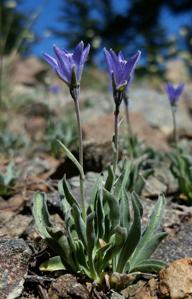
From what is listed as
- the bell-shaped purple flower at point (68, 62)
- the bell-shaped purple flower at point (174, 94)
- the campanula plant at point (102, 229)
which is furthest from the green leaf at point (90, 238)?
the bell-shaped purple flower at point (174, 94)

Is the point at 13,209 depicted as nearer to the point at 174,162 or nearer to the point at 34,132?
the point at 174,162

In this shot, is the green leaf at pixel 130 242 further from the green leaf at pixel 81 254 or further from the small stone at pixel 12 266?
the small stone at pixel 12 266

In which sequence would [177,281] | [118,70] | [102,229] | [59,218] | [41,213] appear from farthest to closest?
[59,218]
[41,213]
[102,229]
[118,70]
[177,281]

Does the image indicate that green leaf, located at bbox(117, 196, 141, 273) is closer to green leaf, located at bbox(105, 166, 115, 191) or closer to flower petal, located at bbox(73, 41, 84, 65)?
green leaf, located at bbox(105, 166, 115, 191)

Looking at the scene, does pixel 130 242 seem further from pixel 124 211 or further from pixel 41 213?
pixel 41 213

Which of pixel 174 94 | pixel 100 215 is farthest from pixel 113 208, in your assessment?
pixel 174 94

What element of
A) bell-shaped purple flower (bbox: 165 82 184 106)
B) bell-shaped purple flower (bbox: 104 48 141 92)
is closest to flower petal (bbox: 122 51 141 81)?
bell-shaped purple flower (bbox: 104 48 141 92)
